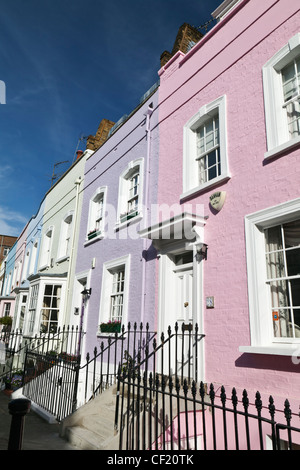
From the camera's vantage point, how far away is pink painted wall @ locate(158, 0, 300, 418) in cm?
521

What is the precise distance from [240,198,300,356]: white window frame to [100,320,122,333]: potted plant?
417cm

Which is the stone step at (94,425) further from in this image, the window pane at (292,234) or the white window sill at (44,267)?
the white window sill at (44,267)

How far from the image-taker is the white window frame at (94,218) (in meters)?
11.0

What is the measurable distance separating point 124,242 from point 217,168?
366 centimetres

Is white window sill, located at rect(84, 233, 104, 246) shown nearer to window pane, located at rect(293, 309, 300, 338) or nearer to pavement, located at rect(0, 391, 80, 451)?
pavement, located at rect(0, 391, 80, 451)

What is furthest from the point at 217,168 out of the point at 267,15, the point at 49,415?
the point at 49,415

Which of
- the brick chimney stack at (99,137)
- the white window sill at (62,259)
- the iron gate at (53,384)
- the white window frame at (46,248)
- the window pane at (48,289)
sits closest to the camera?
the iron gate at (53,384)

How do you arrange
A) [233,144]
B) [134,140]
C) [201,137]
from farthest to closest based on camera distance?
1. [134,140]
2. [201,137]
3. [233,144]

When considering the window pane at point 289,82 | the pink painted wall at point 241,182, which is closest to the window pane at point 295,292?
the pink painted wall at point 241,182

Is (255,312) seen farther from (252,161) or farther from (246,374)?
(252,161)

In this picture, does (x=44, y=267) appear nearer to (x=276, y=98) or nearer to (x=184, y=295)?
(x=184, y=295)

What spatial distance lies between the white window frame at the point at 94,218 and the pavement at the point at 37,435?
17.9ft

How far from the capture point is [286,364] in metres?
4.66

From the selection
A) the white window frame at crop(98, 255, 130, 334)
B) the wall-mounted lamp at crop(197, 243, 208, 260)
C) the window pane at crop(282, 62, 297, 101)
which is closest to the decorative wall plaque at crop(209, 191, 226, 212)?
the wall-mounted lamp at crop(197, 243, 208, 260)
